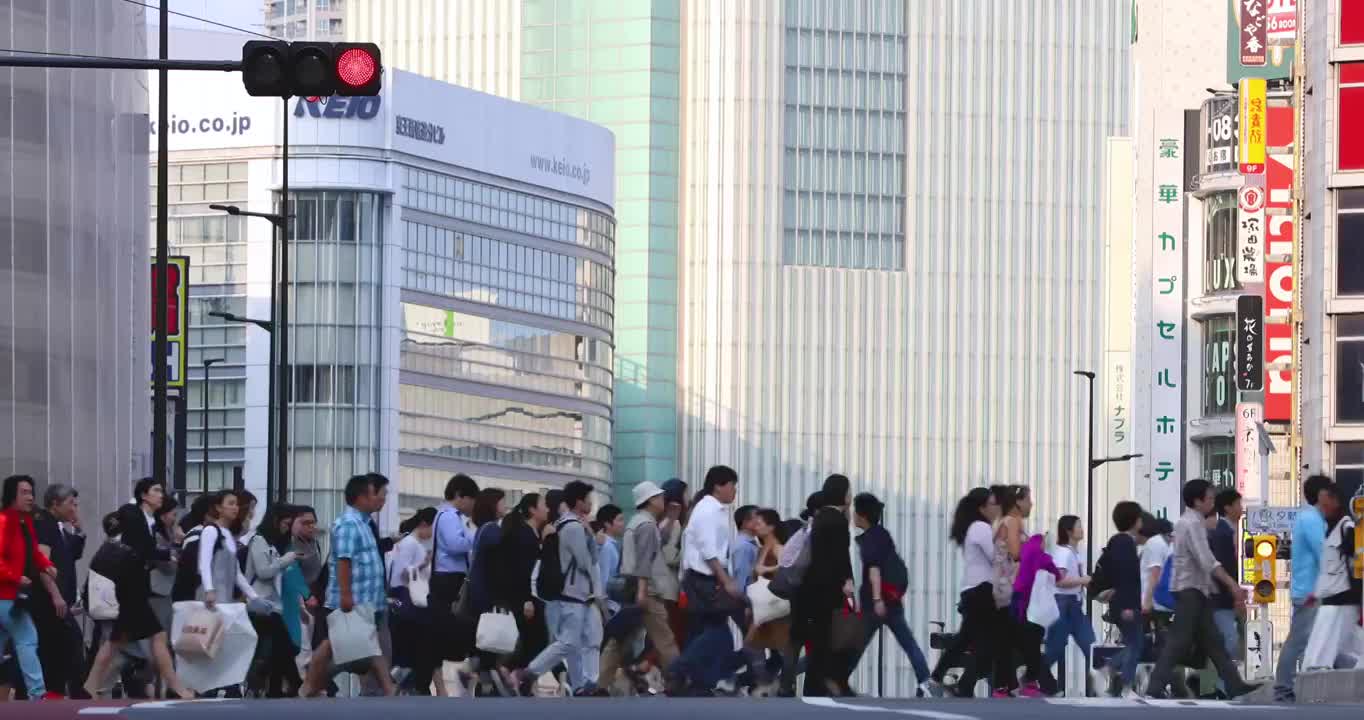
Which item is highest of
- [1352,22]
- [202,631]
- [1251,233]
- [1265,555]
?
[1352,22]

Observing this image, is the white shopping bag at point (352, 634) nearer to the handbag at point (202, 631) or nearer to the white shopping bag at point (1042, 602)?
the handbag at point (202, 631)

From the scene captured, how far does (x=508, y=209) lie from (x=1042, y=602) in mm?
95601

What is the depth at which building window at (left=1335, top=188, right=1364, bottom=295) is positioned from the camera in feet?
154

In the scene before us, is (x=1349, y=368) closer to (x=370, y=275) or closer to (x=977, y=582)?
(x=977, y=582)

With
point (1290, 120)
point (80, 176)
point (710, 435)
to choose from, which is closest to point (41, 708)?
point (80, 176)

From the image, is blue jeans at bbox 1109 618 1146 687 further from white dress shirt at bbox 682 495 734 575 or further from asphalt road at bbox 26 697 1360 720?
asphalt road at bbox 26 697 1360 720

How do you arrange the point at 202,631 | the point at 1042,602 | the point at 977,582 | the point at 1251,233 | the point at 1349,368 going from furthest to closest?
the point at 1251,233 < the point at 1349,368 < the point at 1042,602 < the point at 977,582 < the point at 202,631

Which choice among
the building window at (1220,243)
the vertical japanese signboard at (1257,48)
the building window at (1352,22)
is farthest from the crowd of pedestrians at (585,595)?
the building window at (1220,243)

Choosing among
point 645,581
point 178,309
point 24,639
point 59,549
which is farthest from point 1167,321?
point 24,639

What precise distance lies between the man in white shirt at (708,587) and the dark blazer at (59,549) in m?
4.27

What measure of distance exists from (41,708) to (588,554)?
264 inches

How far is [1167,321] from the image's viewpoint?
68.3 meters

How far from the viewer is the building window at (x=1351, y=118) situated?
4694cm

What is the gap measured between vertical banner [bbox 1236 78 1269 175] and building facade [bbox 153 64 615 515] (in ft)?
200
